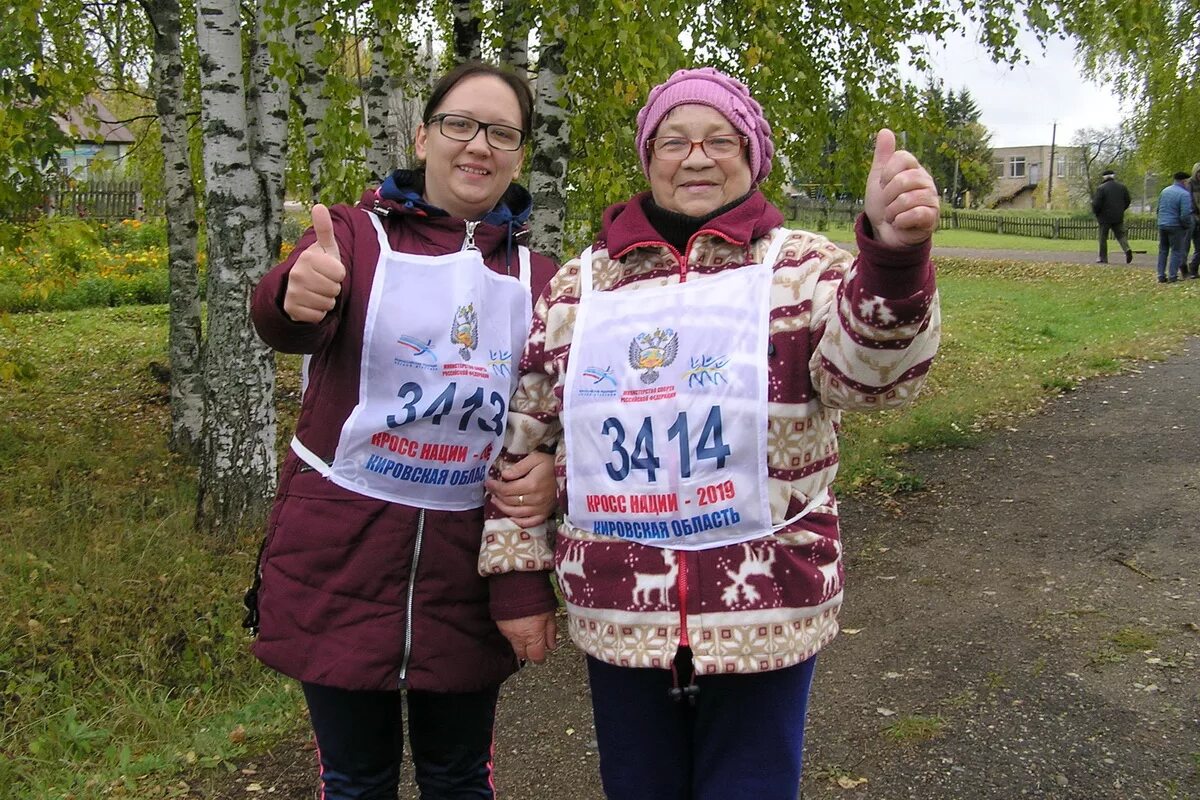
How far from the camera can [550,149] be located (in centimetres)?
512

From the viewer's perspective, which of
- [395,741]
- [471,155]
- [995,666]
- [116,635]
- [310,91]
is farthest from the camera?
[310,91]

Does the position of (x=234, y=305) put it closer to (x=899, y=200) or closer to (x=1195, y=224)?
(x=899, y=200)

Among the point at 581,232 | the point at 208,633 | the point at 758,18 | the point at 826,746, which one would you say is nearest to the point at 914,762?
the point at 826,746

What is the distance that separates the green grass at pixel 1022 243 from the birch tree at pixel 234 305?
20.1 meters

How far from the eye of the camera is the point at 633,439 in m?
1.90

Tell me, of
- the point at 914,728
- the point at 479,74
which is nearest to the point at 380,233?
the point at 479,74

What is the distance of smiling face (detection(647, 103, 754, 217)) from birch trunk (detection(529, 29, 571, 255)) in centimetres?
284

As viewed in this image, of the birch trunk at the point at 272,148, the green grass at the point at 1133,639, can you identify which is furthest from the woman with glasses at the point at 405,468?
the birch trunk at the point at 272,148

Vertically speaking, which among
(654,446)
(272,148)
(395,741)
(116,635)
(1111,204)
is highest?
(1111,204)

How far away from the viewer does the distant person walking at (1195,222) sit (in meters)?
15.0

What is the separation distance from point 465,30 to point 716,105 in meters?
3.75

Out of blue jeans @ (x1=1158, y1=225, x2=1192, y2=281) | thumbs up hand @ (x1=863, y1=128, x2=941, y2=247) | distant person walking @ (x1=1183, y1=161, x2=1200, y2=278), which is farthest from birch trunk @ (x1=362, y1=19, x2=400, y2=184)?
distant person walking @ (x1=1183, y1=161, x2=1200, y2=278)

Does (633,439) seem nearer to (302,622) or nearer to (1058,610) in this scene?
(302,622)

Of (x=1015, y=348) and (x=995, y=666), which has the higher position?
(x=1015, y=348)
